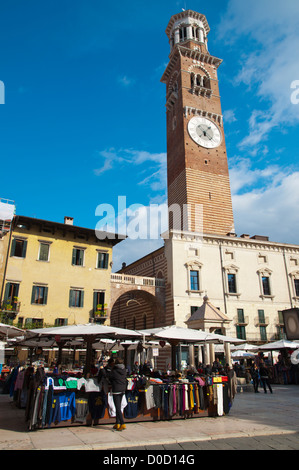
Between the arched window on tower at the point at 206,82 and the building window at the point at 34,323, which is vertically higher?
the arched window on tower at the point at 206,82

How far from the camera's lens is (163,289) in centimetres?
3091

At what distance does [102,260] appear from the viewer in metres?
27.5

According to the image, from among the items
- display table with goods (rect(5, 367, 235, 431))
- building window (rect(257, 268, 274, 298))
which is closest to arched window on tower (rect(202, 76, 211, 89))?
building window (rect(257, 268, 274, 298))

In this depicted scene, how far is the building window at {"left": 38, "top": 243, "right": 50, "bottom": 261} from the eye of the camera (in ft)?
82.9

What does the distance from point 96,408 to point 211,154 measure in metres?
35.6

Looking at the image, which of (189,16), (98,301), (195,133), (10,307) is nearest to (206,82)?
(195,133)

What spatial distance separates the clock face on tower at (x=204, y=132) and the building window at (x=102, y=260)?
1991 centimetres

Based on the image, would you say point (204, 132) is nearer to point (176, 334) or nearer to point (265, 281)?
point (265, 281)

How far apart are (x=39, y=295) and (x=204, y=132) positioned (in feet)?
90.9

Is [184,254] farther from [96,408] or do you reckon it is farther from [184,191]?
[96,408]

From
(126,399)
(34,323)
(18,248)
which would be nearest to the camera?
(126,399)

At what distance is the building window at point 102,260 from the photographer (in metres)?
27.3

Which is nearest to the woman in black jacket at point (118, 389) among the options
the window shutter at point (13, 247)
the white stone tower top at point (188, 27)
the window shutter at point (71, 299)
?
the window shutter at point (71, 299)

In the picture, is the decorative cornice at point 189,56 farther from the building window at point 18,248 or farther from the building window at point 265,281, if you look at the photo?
the building window at point 18,248
